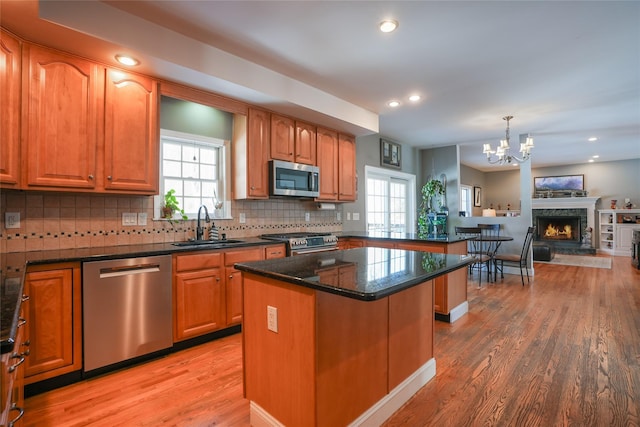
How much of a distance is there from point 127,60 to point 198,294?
195cm

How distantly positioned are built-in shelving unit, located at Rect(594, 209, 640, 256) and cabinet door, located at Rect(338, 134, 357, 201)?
8068 millimetres

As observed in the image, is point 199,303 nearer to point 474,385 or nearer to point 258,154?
point 258,154

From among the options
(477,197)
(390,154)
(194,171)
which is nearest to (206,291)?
(194,171)

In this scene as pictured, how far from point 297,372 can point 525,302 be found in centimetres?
384

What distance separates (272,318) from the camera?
159 centimetres

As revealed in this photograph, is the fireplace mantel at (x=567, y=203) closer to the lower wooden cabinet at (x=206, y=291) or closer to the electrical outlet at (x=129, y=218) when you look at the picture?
the lower wooden cabinet at (x=206, y=291)

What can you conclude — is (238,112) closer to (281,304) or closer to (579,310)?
(281,304)

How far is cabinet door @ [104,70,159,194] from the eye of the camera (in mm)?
2455

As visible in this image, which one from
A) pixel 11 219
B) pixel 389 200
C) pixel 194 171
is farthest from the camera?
pixel 389 200

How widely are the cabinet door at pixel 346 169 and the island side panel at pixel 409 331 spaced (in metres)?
2.53

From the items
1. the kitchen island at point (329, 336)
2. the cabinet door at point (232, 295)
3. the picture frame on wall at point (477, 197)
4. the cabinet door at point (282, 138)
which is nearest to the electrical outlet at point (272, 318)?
the kitchen island at point (329, 336)

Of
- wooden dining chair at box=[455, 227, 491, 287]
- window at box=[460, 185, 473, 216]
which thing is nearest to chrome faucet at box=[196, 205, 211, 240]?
wooden dining chair at box=[455, 227, 491, 287]

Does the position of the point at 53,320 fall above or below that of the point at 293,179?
below

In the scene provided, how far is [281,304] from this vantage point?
1.55 meters
